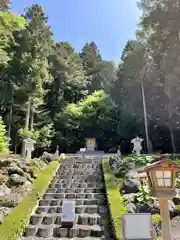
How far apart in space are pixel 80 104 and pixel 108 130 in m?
4.88

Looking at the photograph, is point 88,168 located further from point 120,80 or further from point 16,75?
point 120,80

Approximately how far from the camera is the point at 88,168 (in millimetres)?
14172

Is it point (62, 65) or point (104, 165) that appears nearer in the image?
point (104, 165)

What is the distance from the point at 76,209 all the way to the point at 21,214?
5.87 ft

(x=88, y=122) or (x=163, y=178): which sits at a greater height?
(x=88, y=122)

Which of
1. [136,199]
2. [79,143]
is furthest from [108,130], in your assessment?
[136,199]

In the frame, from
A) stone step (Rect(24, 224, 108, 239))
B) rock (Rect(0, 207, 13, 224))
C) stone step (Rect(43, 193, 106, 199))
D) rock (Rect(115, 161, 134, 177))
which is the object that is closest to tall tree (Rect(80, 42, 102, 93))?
rock (Rect(115, 161, 134, 177))

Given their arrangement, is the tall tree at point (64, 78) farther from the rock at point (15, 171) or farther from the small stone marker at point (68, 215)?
the small stone marker at point (68, 215)

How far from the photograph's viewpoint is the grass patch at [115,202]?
6.43 m

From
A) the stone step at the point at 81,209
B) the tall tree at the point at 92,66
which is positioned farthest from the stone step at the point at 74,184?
the tall tree at the point at 92,66

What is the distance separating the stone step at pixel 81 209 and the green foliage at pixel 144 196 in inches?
49.3

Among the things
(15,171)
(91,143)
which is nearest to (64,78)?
(91,143)

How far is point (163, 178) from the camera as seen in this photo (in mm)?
3750

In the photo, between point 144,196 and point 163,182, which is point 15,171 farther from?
point 163,182
